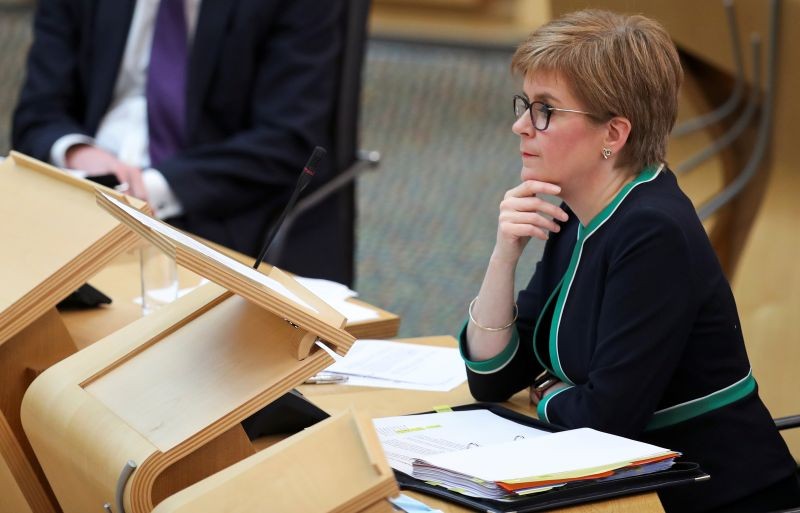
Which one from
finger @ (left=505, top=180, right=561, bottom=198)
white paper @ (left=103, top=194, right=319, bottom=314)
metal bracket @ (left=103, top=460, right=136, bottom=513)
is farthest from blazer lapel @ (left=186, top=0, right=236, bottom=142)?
metal bracket @ (left=103, top=460, right=136, bottom=513)

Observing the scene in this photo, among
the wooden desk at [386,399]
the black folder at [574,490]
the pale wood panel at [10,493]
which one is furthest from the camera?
the wooden desk at [386,399]

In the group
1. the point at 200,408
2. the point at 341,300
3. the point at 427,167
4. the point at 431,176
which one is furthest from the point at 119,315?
the point at 427,167

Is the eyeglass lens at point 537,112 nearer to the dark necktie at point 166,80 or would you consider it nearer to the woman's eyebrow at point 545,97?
the woman's eyebrow at point 545,97

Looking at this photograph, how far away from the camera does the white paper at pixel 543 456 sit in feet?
4.30

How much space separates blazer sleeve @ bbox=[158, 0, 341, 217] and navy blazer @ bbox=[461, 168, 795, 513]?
1.35 metres

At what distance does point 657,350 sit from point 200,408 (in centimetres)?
60

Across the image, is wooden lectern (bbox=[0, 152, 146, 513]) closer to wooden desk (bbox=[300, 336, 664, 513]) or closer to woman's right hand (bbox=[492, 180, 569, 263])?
wooden desk (bbox=[300, 336, 664, 513])

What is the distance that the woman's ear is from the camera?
1.56 m

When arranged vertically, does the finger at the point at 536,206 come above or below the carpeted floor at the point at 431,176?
above

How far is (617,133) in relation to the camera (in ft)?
5.15

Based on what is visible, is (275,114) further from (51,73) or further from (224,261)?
(224,261)

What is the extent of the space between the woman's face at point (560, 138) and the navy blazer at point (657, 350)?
7 centimetres

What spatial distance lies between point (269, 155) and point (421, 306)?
53.7 inches

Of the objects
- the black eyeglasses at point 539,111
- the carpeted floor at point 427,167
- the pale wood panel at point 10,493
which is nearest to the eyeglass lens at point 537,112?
the black eyeglasses at point 539,111
